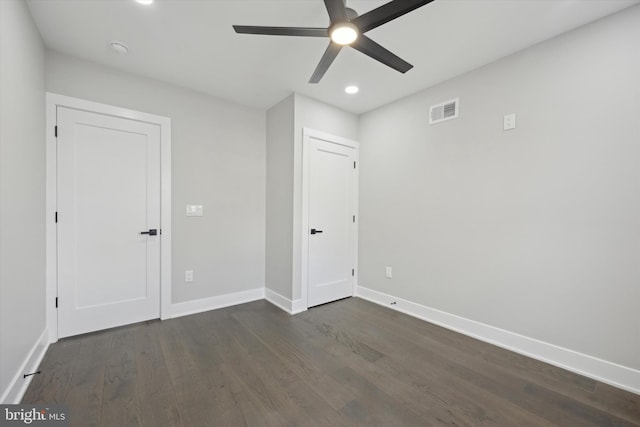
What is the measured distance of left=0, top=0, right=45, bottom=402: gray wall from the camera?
1.56 metres

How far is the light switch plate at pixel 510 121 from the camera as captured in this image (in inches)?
94.9

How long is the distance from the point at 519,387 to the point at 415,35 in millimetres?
2745

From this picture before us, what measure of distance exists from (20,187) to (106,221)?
90 cm

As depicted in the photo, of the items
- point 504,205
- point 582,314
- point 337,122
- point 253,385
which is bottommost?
point 253,385

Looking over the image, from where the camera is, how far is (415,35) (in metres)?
2.17

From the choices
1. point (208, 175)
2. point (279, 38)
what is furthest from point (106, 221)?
point (279, 38)

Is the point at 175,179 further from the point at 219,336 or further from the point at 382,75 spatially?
the point at 382,75

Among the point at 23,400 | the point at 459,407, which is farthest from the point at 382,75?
the point at 23,400

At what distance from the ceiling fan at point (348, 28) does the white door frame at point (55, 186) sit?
1.83m

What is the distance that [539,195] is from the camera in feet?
7.48

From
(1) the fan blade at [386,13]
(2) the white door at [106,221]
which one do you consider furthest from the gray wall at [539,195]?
(2) the white door at [106,221]

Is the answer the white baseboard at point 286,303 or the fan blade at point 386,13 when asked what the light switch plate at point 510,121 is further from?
the white baseboard at point 286,303

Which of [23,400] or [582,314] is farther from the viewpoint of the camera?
[582,314]

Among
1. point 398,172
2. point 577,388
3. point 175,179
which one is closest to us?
point 577,388
